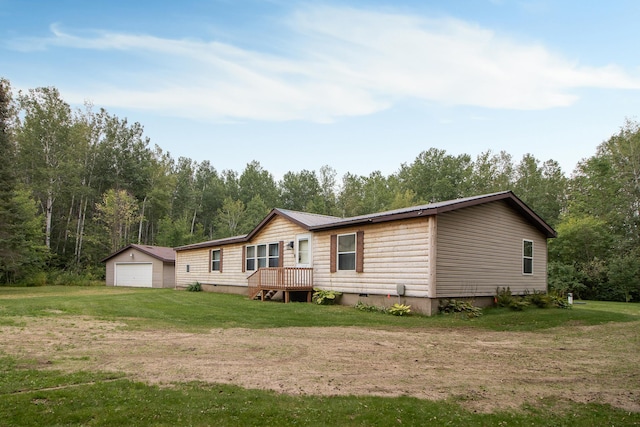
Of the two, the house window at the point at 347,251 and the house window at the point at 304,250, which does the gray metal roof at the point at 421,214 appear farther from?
the house window at the point at 304,250

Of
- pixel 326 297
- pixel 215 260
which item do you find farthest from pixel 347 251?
pixel 215 260

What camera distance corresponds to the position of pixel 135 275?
33844mm

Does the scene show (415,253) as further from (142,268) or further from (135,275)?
(135,275)

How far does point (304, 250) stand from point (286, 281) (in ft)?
5.94

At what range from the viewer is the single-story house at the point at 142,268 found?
32.1m

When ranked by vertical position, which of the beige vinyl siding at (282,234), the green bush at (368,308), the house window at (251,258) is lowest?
the green bush at (368,308)

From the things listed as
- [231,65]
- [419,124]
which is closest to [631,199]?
[419,124]

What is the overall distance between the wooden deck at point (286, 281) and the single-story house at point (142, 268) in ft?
52.0

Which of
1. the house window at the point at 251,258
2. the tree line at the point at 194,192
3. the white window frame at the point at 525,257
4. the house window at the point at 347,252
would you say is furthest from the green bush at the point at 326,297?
the tree line at the point at 194,192

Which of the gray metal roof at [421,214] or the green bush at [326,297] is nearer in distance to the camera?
the gray metal roof at [421,214]

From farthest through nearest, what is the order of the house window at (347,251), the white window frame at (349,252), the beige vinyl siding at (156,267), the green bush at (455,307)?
the beige vinyl siding at (156,267)
the house window at (347,251)
the white window frame at (349,252)
the green bush at (455,307)

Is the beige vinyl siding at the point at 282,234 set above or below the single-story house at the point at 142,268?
above

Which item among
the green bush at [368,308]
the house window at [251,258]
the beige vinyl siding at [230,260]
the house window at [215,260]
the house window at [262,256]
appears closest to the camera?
the green bush at [368,308]

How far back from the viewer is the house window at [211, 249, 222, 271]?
2475 cm
